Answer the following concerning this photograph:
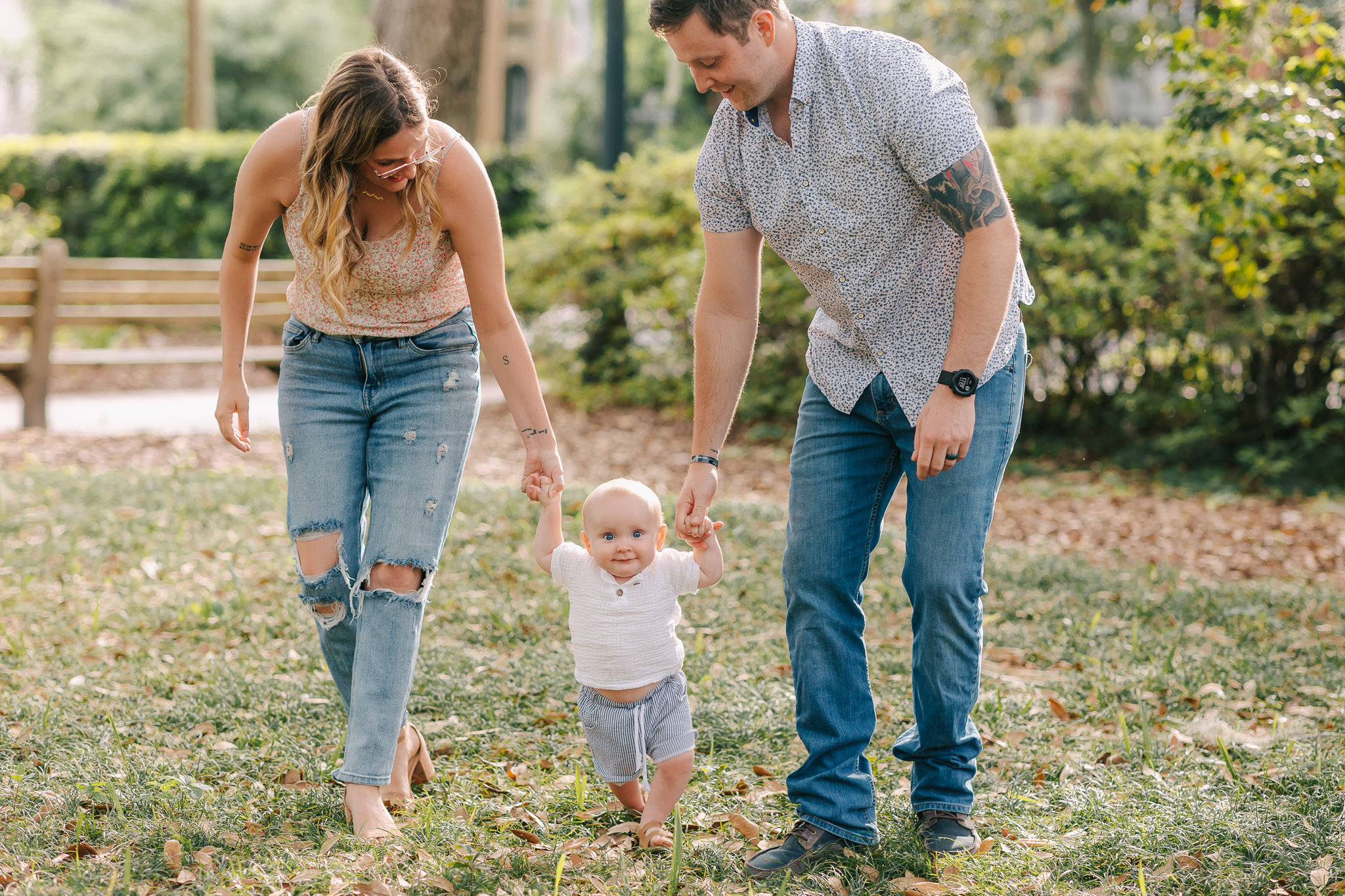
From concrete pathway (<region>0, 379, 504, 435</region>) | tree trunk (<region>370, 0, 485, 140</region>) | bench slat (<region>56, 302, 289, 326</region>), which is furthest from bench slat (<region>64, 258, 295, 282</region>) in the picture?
tree trunk (<region>370, 0, 485, 140</region>)

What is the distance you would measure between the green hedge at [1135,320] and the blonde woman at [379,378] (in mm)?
4958

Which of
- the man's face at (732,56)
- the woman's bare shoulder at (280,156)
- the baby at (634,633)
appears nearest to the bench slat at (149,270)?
the woman's bare shoulder at (280,156)

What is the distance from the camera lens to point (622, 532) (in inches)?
110

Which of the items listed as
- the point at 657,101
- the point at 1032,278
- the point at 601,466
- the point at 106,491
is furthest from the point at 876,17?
the point at 657,101

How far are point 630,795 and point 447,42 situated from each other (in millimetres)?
9418

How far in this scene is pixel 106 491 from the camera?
20.9ft

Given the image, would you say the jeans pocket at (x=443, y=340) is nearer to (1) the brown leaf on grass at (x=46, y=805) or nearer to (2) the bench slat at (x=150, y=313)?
(1) the brown leaf on grass at (x=46, y=805)

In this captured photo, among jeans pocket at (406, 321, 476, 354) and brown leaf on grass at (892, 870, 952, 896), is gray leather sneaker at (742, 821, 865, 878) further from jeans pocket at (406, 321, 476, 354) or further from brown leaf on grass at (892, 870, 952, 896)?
jeans pocket at (406, 321, 476, 354)

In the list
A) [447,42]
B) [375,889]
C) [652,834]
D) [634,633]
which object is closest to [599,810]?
[652,834]

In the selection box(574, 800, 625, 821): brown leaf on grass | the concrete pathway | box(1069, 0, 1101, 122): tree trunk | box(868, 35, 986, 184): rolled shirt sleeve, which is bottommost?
the concrete pathway

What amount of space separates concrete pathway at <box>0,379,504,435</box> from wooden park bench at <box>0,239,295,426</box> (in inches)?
13.3

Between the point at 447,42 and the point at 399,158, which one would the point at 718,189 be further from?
the point at 447,42

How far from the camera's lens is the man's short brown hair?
8.00ft

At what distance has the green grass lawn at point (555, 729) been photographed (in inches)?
110
